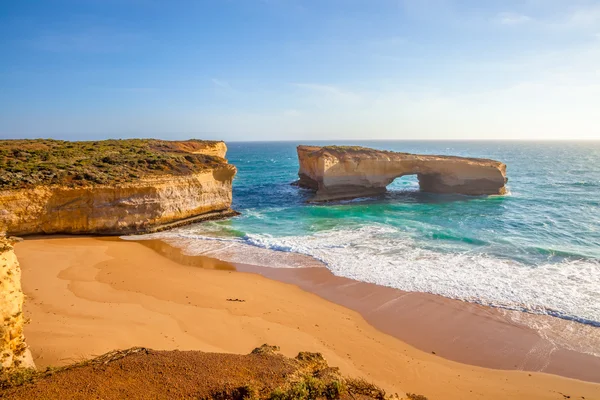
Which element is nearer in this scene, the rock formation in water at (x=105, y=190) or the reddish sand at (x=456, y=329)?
the reddish sand at (x=456, y=329)

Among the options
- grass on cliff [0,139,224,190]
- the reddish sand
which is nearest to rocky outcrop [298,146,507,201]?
grass on cliff [0,139,224,190]

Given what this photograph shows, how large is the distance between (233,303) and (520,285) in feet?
33.4

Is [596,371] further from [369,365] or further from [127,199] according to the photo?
[127,199]

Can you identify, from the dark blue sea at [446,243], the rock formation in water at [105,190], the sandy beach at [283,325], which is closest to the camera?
the sandy beach at [283,325]

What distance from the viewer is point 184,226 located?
21.6m

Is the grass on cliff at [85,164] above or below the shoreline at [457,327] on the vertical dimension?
above

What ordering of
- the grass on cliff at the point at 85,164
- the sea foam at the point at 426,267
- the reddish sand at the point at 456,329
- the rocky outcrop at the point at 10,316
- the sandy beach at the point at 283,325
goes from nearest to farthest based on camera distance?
the rocky outcrop at the point at 10,316 → the sandy beach at the point at 283,325 → the reddish sand at the point at 456,329 → the sea foam at the point at 426,267 → the grass on cliff at the point at 85,164

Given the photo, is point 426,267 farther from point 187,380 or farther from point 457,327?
point 187,380

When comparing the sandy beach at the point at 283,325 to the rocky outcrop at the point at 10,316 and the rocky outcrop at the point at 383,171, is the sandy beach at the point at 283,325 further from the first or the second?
the rocky outcrop at the point at 383,171

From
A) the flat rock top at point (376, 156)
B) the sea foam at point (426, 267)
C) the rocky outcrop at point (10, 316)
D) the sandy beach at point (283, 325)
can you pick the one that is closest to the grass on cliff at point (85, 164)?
the sea foam at point (426, 267)

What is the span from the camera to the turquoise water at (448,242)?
12.3 metres

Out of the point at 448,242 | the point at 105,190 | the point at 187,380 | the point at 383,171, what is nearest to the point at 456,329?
the point at 187,380

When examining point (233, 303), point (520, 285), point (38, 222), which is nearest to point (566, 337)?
point (520, 285)

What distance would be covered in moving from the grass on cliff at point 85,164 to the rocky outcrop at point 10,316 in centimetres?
1386
